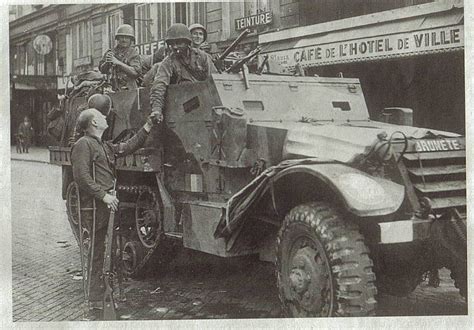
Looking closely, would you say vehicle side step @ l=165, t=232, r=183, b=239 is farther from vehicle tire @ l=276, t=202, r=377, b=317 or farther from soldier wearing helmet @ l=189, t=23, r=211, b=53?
soldier wearing helmet @ l=189, t=23, r=211, b=53

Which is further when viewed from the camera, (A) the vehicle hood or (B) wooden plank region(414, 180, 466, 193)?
(A) the vehicle hood

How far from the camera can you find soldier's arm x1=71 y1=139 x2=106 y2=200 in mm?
3979

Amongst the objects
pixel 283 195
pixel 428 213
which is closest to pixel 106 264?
pixel 283 195

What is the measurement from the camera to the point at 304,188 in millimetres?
3578

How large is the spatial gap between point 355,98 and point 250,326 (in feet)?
6.28

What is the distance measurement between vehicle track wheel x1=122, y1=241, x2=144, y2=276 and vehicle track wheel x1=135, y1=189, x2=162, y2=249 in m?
0.07

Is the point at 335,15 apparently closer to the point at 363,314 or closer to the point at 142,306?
the point at 142,306

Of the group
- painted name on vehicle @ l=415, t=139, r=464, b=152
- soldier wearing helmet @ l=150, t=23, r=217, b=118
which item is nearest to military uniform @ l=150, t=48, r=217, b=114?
soldier wearing helmet @ l=150, t=23, r=217, b=118

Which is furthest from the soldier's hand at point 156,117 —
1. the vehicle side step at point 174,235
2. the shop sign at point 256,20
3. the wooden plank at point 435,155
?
the shop sign at point 256,20

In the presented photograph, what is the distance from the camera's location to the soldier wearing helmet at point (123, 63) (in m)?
5.62

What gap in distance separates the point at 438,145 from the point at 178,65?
6.97ft

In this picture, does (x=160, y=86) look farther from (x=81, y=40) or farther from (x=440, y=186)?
(x=81, y=40)

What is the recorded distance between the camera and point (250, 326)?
375cm

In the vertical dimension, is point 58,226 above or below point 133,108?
below
